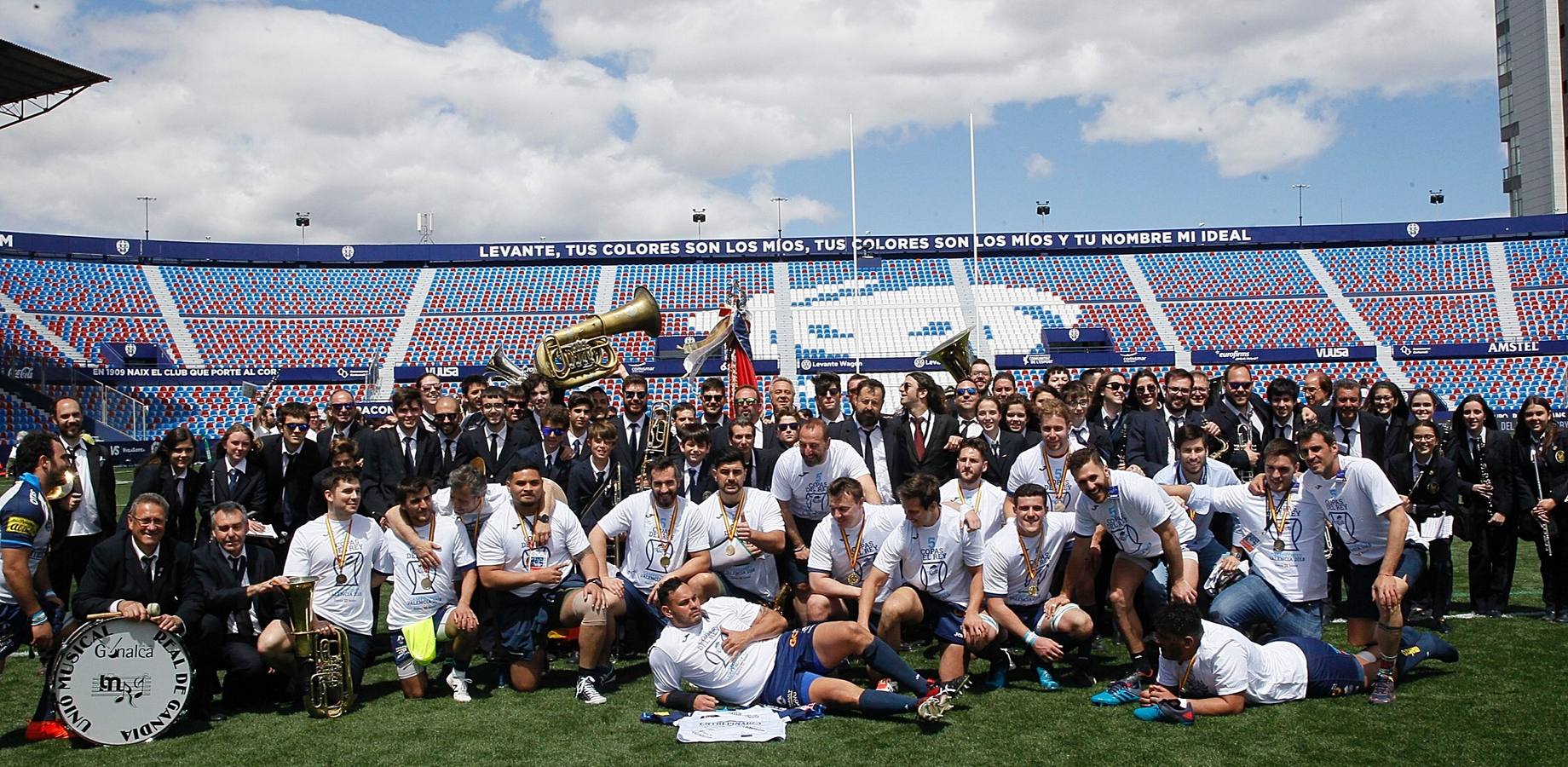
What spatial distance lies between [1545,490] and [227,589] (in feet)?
29.3

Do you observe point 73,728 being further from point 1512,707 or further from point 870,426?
point 1512,707

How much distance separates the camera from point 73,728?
5.60 m

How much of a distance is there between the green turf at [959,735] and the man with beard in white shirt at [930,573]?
460 mm

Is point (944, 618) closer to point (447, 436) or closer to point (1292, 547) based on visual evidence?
point (1292, 547)

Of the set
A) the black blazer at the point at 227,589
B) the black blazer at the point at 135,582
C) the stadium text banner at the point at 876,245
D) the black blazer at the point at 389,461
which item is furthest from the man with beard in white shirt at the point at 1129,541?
the stadium text banner at the point at 876,245

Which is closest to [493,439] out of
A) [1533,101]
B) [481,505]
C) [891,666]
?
[481,505]

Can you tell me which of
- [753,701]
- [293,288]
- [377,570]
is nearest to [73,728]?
[377,570]

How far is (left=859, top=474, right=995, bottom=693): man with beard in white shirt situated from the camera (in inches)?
251

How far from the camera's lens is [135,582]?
19.6 ft

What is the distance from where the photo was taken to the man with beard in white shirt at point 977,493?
6855 millimetres

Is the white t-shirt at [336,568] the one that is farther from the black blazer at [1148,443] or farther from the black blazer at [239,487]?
the black blazer at [1148,443]

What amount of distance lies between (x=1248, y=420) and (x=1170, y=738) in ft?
13.2

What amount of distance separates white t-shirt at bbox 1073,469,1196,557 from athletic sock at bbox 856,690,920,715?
150cm

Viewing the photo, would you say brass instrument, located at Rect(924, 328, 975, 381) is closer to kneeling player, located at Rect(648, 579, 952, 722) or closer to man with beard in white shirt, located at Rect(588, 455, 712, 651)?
man with beard in white shirt, located at Rect(588, 455, 712, 651)
